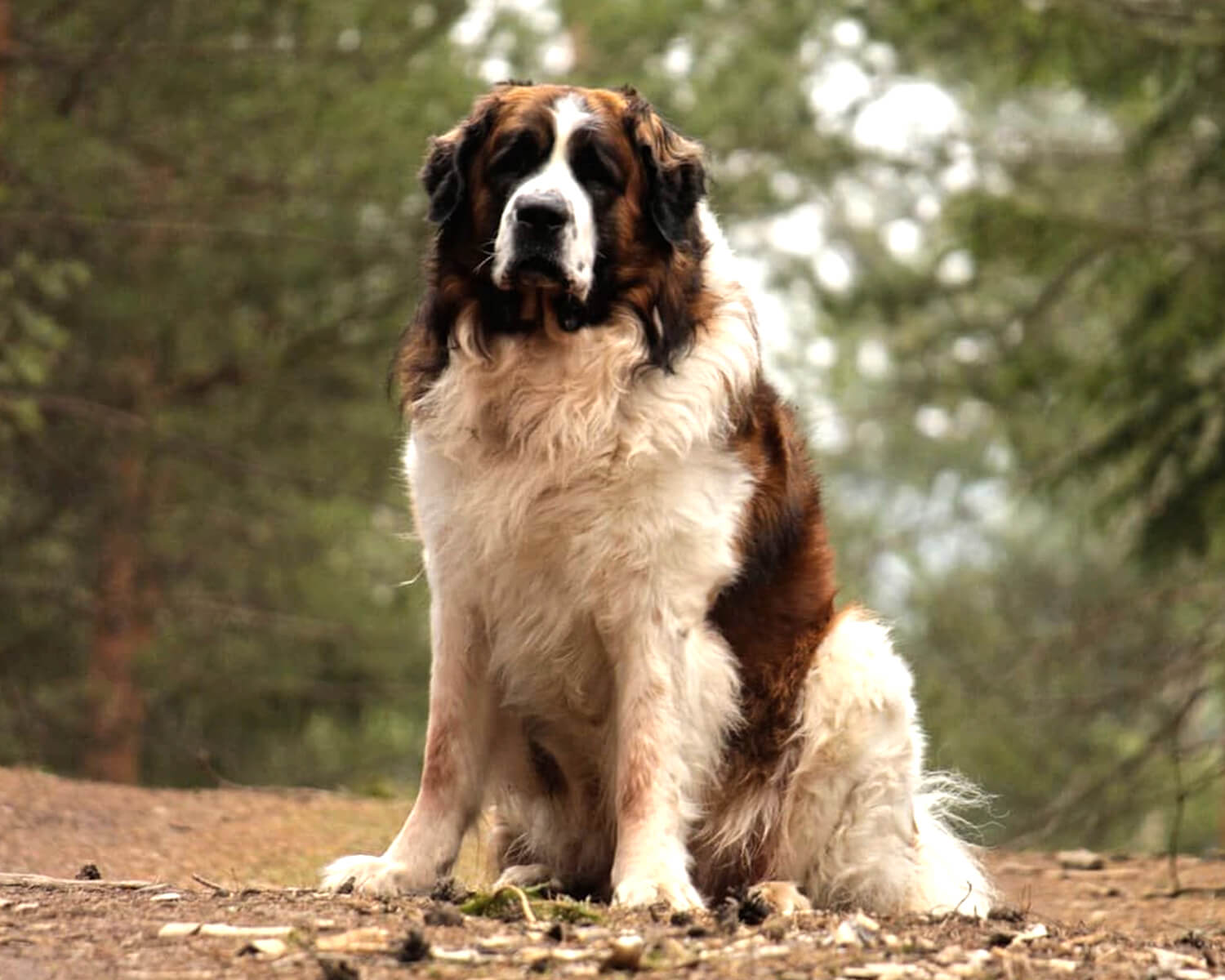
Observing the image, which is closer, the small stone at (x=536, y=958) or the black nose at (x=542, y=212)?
the small stone at (x=536, y=958)

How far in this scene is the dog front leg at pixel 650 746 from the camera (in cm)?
489

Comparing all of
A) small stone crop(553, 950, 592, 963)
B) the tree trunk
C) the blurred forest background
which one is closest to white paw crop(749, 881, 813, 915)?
small stone crop(553, 950, 592, 963)

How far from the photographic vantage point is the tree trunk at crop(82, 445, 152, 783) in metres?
13.8

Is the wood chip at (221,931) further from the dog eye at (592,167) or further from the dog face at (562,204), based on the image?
the dog eye at (592,167)

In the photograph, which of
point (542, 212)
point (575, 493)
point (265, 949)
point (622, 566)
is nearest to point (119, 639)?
point (575, 493)

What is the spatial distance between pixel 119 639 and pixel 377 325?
3375mm

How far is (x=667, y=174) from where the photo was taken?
514 cm

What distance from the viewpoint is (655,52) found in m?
13.6

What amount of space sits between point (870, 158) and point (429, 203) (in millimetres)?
10115

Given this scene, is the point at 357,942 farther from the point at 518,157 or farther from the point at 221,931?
the point at 518,157

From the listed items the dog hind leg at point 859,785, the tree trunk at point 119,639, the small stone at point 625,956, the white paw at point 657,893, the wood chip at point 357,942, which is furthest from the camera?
the tree trunk at point 119,639

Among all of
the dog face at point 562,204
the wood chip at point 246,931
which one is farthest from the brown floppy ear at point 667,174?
the wood chip at point 246,931

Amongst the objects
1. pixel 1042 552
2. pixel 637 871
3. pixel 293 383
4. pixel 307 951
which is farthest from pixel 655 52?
pixel 1042 552

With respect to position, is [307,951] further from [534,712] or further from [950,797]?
[950,797]
